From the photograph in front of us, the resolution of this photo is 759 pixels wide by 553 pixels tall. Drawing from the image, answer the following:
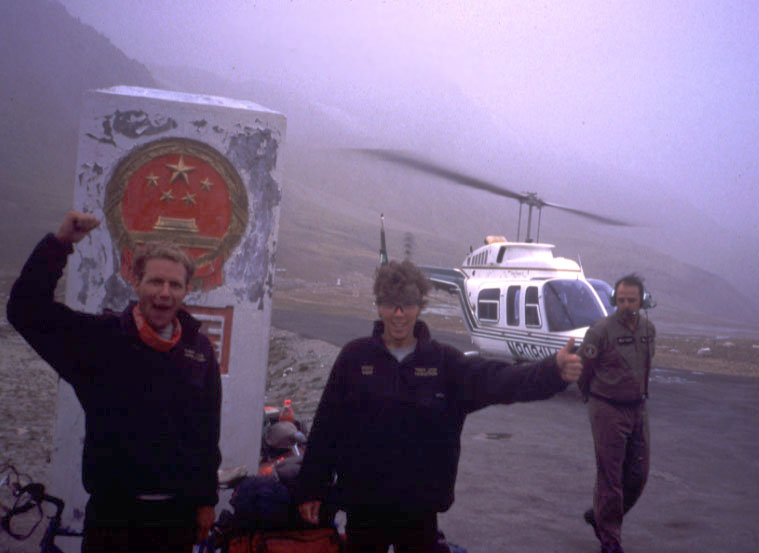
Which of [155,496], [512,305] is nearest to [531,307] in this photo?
[512,305]

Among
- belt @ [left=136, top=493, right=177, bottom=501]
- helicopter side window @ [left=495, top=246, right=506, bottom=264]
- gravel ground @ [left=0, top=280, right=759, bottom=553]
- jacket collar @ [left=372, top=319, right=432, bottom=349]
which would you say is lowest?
gravel ground @ [left=0, top=280, right=759, bottom=553]

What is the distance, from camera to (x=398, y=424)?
2.90m

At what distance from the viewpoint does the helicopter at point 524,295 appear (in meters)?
12.4

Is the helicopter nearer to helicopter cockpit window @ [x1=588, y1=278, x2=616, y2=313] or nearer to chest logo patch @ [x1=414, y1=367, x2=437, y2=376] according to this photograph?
helicopter cockpit window @ [x1=588, y1=278, x2=616, y2=313]

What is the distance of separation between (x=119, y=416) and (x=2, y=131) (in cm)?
15542

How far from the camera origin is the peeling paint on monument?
4.85m

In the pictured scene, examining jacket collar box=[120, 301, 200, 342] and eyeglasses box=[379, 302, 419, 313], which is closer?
jacket collar box=[120, 301, 200, 342]

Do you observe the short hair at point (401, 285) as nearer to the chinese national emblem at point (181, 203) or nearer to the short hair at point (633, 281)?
the chinese national emblem at point (181, 203)

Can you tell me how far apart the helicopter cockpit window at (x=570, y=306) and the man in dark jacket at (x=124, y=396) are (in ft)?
34.5

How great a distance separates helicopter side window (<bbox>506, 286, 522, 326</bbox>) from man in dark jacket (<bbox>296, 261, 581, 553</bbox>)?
1065cm

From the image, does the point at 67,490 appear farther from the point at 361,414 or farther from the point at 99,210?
the point at 361,414

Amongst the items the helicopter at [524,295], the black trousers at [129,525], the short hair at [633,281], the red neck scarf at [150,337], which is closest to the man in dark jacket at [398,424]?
the black trousers at [129,525]

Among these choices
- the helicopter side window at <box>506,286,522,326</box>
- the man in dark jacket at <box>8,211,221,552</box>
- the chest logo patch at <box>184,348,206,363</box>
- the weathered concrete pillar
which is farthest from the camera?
the helicopter side window at <box>506,286,522,326</box>

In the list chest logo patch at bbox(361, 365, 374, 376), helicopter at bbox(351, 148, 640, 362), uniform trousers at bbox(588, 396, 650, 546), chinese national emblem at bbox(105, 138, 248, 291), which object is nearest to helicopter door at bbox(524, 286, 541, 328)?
helicopter at bbox(351, 148, 640, 362)
